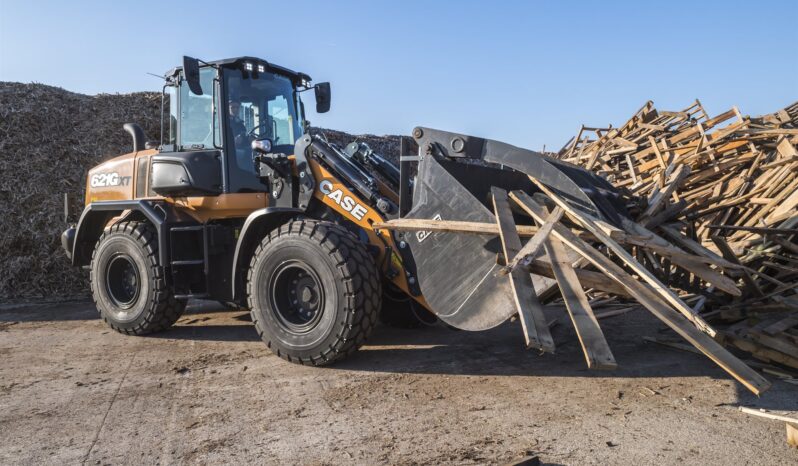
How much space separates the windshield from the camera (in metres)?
6.36

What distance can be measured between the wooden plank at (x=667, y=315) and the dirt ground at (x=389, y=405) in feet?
1.08

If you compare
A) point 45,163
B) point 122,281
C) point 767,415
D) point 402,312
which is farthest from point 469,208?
point 45,163

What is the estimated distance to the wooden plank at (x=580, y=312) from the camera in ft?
11.9

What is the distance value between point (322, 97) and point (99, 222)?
3.10 metres

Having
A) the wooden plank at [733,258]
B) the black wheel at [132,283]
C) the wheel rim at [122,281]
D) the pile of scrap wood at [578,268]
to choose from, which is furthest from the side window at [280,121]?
the wooden plank at [733,258]

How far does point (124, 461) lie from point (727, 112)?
456 inches

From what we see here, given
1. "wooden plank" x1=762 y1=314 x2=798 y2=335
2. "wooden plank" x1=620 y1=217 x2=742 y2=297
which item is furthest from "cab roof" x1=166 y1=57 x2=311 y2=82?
"wooden plank" x1=762 y1=314 x2=798 y2=335

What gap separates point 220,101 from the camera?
629 cm

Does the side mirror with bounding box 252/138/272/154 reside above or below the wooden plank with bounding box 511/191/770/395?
above

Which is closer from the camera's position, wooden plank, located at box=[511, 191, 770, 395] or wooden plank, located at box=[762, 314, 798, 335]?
wooden plank, located at box=[511, 191, 770, 395]

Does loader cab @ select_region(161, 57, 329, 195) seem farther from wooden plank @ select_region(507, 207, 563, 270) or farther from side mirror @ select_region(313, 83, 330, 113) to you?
wooden plank @ select_region(507, 207, 563, 270)


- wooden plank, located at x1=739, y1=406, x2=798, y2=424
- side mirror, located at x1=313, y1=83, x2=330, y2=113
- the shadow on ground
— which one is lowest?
the shadow on ground

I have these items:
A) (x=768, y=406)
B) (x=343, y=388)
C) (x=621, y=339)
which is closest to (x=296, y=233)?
(x=343, y=388)

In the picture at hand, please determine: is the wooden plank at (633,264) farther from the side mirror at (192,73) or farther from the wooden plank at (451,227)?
the side mirror at (192,73)
